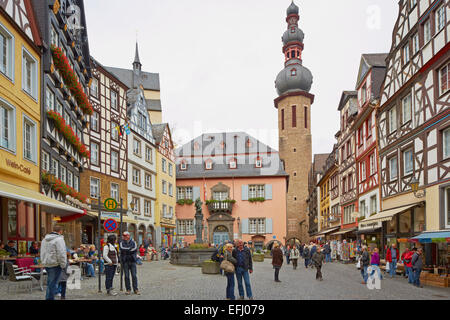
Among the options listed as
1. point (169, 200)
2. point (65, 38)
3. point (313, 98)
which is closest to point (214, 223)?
point (169, 200)

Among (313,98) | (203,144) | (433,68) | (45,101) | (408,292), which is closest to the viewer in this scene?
(408,292)

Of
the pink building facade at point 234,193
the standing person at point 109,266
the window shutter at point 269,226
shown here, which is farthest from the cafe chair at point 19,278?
the window shutter at point 269,226

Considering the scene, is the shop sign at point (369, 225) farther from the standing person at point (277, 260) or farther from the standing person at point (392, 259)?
the standing person at point (277, 260)

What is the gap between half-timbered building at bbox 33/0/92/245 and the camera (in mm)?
19109

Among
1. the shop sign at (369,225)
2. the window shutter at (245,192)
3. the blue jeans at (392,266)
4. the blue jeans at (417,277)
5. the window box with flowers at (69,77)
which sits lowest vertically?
the blue jeans at (392,266)

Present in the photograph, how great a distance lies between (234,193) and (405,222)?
99.2 ft

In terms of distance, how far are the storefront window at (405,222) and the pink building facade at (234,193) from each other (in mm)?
26878

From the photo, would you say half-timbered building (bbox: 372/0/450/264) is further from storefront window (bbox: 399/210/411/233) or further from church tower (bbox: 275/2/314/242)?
church tower (bbox: 275/2/314/242)

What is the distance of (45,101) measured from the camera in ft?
62.3

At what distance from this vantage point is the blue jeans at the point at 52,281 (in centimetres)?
907

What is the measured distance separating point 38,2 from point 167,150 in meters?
27.0

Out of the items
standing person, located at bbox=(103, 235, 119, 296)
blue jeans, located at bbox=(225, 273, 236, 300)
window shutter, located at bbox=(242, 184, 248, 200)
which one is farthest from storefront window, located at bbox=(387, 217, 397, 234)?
window shutter, located at bbox=(242, 184, 248, 200)
